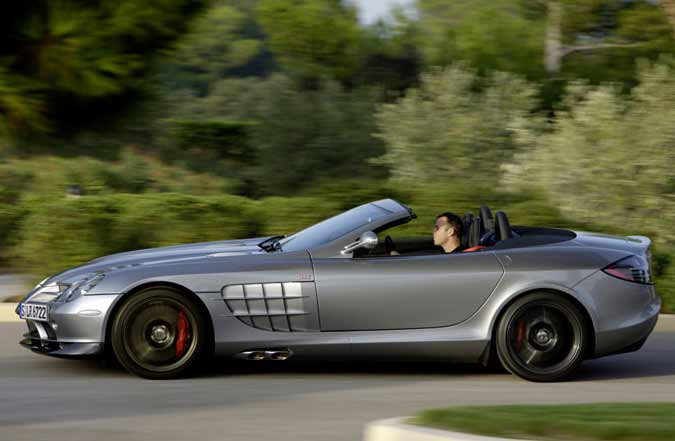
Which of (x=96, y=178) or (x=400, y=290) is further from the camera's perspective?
(x=96, y=178)

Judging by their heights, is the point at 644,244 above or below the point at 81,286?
below

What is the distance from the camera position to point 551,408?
564 cm

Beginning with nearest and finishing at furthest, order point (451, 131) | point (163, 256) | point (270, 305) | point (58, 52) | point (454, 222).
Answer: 1. point (270, 305)
2. point (163, 256)
3. point (454, 222)
4. point (451, 131)
5. point (58, 52)

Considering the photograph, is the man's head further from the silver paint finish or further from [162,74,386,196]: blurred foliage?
[162,74,386,196]: blurred foliage

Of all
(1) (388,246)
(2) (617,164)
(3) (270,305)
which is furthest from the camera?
(2) (617,164)

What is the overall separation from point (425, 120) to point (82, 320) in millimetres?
12869

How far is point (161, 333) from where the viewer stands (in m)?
7.34

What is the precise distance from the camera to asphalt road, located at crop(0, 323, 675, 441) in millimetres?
5984

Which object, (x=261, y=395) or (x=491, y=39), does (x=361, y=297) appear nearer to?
(x=261, y=395)

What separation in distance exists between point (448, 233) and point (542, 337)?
3.31 feet

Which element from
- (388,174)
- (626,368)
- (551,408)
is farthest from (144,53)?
(551,408)

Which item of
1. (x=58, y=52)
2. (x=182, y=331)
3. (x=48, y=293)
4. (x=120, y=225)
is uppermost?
(x=58, y=52)

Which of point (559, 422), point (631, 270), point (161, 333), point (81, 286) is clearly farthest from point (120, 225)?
point (559, 422)

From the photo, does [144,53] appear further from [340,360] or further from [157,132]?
[340,360]
